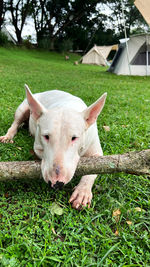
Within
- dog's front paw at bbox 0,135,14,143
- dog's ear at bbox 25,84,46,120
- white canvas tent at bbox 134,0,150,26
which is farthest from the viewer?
white canvas tent at bbox 134,0,150,26

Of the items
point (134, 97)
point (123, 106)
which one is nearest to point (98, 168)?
point (123, 106)

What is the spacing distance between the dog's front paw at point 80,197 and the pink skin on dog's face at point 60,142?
0.31 meters

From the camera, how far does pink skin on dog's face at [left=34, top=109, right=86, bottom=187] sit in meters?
1.57

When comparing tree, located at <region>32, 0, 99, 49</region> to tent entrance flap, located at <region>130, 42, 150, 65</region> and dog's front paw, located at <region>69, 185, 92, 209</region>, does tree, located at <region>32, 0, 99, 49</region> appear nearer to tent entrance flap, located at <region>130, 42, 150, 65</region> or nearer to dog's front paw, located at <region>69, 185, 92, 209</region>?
tent entrance flap, located at <region>130, 42, 150, 65</region>

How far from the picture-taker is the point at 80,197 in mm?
1858

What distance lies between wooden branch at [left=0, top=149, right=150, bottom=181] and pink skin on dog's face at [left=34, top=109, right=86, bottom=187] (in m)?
0.11

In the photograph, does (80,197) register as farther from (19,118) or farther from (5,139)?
(19,118)

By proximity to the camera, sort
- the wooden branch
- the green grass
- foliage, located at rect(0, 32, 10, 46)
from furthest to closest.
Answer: foliage, located at rect(0, 32, 10, 46) → the wooden branch → the green grass

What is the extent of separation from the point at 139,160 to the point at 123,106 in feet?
12.2

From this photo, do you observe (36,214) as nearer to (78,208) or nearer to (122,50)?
(78,208)

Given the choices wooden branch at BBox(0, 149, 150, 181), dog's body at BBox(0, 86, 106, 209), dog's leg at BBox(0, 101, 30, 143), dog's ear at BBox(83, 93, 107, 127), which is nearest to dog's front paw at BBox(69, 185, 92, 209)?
dog's body at BBox(0, 86, 106, 209)

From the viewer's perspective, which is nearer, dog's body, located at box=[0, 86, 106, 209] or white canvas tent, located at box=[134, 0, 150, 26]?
dog's body, located at box=[0, 86, 106, 209]

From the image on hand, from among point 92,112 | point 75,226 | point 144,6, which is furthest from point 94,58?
point 75,226

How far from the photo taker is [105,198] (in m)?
1.94
